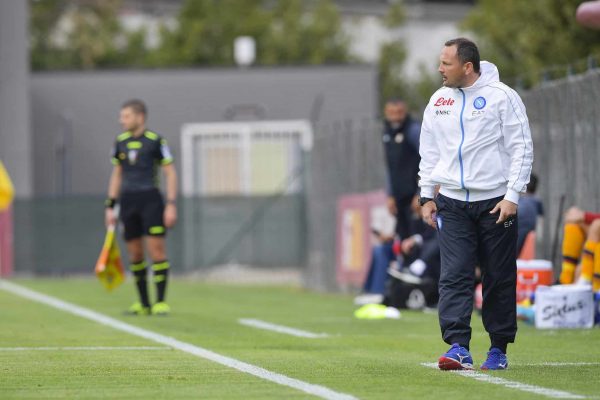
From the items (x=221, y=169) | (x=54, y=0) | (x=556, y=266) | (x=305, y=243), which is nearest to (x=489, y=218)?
(x=556, y=266)

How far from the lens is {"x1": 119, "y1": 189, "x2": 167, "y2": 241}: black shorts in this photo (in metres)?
15.2

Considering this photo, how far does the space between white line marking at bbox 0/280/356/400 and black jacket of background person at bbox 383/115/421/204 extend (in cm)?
338

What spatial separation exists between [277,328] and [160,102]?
21.9m

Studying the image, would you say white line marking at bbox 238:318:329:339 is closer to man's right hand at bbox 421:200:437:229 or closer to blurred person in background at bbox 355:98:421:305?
blurred person in background at bbox 355:98:421:305

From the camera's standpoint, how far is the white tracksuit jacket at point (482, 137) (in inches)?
356

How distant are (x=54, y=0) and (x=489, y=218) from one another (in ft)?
160

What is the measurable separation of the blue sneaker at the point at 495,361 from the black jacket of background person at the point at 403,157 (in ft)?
23.2

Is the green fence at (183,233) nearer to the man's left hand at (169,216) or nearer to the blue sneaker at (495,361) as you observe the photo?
the man's left hand at (169,216)

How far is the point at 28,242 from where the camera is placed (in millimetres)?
31000

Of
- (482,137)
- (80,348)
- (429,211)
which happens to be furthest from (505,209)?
(80,348)

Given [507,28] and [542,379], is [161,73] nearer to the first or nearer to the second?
[507,28]

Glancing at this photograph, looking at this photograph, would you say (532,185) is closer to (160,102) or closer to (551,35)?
(551,35)

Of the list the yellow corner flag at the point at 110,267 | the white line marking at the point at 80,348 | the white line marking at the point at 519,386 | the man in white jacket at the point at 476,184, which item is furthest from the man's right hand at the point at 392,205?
the white line marking at the point at 519,386

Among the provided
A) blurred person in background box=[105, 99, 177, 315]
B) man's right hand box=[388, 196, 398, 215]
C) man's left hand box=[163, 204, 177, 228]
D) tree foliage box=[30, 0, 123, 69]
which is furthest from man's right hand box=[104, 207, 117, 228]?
tree foliage box=[30, 0, 123, 69]
